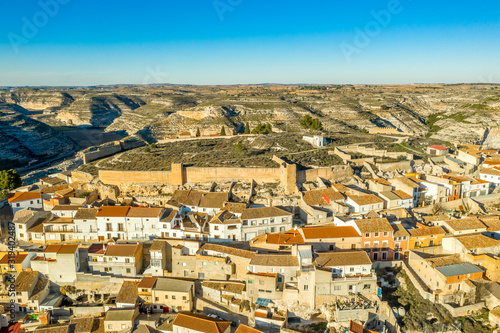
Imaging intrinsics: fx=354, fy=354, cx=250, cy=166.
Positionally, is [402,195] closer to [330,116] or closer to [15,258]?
[15,258]

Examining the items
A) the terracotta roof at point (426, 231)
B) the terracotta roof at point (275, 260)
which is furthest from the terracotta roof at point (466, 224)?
the terracotta roof at point (275, 260)

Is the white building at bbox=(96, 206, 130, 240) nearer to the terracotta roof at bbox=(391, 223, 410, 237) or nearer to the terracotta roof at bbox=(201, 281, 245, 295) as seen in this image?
the terracotta roof at bbox=(201, 281, 245, 295)

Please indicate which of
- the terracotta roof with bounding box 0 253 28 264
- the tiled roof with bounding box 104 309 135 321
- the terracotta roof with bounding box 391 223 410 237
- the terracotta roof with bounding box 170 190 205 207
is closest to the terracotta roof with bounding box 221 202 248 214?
the terracotta roof with bounding box 170 190 205 207

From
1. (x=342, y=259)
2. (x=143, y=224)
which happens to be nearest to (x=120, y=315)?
(x=143, y=224)

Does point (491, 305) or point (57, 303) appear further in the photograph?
point (57, 303)

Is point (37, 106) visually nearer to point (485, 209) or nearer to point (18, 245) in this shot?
point (18, 245)

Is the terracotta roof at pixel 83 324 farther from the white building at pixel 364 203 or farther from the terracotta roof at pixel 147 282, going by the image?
the white building at pixel 364 203

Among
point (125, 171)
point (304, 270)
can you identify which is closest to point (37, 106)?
point (125, 171)
